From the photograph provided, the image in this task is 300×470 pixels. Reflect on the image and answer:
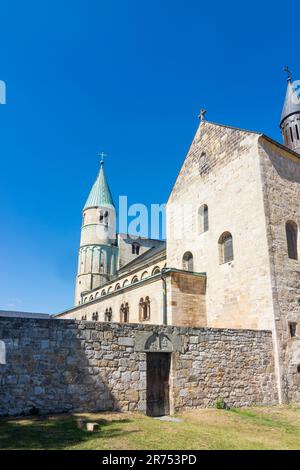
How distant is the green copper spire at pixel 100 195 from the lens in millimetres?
53469

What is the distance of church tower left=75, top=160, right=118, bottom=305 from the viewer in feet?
166

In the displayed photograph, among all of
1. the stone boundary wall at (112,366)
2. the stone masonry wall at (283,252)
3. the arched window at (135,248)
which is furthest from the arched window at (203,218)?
the arched window at (135,248)

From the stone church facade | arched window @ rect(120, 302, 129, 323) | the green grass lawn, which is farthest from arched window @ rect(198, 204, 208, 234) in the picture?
the green grass lawn

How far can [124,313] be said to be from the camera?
2327cm

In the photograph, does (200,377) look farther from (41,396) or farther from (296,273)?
(296,273)

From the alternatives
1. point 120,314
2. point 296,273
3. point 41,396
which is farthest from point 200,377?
point 120,314

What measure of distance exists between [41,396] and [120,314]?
1443 cm

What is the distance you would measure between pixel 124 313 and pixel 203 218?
808cm

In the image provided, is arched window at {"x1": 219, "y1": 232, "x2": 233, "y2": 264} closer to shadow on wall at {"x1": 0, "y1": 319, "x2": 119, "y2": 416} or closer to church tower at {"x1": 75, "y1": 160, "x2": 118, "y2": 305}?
shadow on wall at {"x1": 0, "y1": 319, "x2": 119, "y2": 416}

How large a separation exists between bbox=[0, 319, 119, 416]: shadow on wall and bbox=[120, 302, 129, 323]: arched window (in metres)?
12.4

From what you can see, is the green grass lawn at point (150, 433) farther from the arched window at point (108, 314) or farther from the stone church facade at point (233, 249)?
the arched window at point (108, 314)

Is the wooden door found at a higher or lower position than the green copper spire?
lower

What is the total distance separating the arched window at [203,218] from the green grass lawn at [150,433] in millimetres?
11063

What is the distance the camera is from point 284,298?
15258 millimetres
